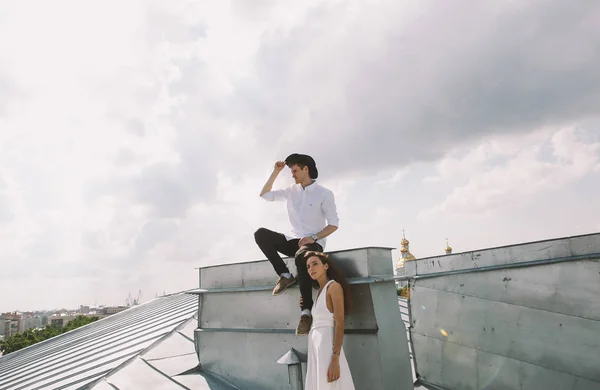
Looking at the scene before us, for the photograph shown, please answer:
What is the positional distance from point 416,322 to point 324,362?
2.24 metres

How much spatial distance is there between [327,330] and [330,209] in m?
1.35

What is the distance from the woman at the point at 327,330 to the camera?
135 inches

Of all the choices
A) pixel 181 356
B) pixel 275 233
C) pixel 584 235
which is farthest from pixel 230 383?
pixel 584 235

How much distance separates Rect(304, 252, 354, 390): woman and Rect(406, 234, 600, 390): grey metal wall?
1794 mm

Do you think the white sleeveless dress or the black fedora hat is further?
the black fedora hat

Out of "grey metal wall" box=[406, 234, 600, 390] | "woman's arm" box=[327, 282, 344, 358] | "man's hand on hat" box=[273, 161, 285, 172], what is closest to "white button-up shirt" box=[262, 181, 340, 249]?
"man's hand on hat" box=[273, 161, 285, 172]

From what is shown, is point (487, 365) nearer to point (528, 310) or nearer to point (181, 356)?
point (528, 310)

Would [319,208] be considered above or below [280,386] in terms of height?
above

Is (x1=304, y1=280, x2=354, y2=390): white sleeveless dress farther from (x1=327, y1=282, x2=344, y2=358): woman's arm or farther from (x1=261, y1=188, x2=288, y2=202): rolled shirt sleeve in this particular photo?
(x1=261, y1=188, x2=288, y2=202): rolled shirt sleeve

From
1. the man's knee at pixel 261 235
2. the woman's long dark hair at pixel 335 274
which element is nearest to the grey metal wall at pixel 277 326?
the woman's long dark hair at pixel 335 274

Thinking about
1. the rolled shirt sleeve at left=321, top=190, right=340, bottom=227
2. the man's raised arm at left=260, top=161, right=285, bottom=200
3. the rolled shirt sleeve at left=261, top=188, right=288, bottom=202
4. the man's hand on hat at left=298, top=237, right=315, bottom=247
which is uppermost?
the man's raised arm at left=260, top=161, right=285, bottom=200

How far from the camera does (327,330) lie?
11.7 ft

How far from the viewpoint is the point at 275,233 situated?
15.0 ft

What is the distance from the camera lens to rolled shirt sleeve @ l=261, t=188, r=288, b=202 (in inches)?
186
